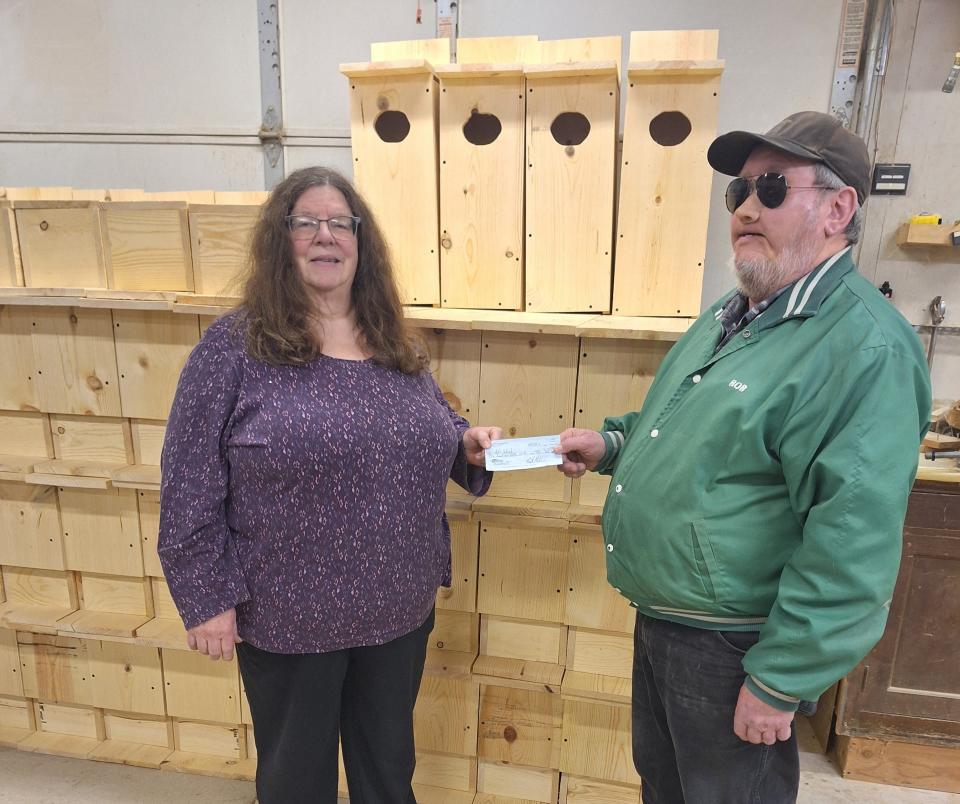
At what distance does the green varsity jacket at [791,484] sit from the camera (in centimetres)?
87

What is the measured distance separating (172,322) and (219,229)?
29 cm

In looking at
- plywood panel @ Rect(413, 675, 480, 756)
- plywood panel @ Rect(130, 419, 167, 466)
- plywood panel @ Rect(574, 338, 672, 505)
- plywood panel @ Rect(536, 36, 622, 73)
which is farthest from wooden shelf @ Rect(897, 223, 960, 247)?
plywood panel @ Rect(130, 419, 167, 466)

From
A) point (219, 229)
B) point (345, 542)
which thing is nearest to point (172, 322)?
point (219, 229)

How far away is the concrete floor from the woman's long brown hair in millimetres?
1521

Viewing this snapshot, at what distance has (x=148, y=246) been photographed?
63.6 inches

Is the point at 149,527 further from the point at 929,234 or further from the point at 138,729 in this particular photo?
the point at 929,234

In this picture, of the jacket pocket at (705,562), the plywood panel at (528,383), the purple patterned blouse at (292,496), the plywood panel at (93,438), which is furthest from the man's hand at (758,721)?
the plywood panel at (93,438)

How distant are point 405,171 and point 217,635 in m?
1.10

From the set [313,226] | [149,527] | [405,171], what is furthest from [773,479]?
[149,527]

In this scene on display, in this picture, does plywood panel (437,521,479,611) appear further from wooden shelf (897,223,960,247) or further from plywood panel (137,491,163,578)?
wooden shelf (897,223,960,247)

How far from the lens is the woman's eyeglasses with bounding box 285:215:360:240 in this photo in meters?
1.17

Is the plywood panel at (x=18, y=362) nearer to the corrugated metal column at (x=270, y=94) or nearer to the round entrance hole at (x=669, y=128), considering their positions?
the corrugated metal column at (x=270, y=94)

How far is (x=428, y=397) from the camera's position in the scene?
4.25 ft

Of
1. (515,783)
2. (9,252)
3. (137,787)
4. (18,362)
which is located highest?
(9,252)
